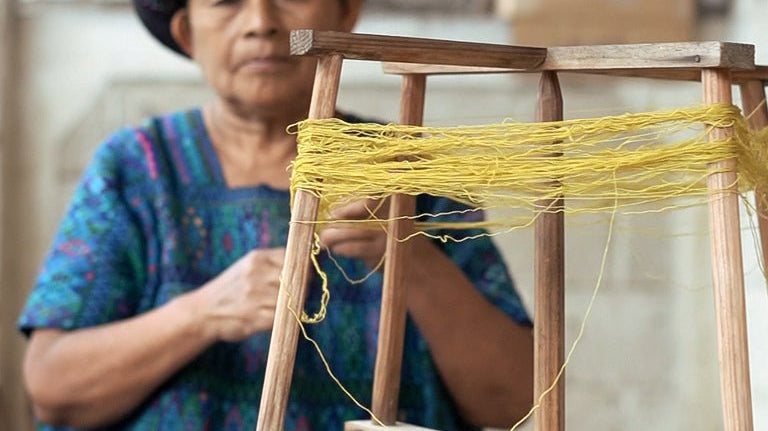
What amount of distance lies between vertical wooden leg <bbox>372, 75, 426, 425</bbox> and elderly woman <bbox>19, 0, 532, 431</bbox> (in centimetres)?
30

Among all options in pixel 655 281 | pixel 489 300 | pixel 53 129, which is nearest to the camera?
pixel 489 300

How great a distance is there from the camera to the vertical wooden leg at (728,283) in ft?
2.77

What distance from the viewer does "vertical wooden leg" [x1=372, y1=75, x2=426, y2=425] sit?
3.69 ft

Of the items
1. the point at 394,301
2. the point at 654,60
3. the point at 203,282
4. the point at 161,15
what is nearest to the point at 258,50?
the point at 161,15

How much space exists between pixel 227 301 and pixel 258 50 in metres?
0.34

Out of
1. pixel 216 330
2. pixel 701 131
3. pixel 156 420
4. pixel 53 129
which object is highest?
pixel 53 129

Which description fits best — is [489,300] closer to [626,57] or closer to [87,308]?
[87,308]

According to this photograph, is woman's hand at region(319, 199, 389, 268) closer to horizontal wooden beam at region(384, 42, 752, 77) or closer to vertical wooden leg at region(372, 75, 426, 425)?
vertical wooden leg at region(372, 75, 426, 425)

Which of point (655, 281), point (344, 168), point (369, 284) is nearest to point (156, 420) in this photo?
point (369, 284)

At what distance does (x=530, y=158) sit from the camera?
3.02 ft

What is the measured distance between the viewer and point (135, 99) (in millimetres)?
2170

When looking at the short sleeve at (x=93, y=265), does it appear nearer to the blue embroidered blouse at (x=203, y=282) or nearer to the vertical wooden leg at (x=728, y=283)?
the blue embroidered blouse at (x=203, y=282)

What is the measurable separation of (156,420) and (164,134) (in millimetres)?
411

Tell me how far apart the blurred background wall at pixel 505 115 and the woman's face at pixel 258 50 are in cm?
63
